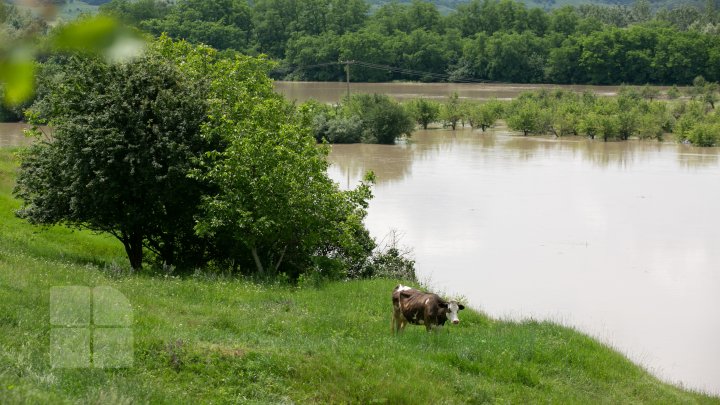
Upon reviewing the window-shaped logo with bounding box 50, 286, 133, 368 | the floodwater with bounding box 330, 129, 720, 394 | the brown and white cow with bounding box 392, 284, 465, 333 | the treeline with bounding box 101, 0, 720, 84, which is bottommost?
the floodwater with bounding box 330, 129, 720, 394

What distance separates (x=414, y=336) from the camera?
1273cm

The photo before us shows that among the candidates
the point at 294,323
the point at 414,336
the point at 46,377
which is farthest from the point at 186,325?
the point at 46,377

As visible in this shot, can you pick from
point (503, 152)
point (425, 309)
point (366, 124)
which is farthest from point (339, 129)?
point (425, 309)

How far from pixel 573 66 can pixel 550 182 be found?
68.8 m

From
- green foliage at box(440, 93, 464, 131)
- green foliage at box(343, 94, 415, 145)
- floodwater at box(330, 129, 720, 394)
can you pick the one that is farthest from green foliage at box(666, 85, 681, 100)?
green foliage at box(343, 94, 415, 145)

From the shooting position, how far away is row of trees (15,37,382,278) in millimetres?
18922

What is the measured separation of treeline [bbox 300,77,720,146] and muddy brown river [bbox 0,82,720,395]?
268 centimetres

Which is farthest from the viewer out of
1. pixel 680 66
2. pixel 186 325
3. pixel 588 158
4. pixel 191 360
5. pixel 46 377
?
pixel 680 66

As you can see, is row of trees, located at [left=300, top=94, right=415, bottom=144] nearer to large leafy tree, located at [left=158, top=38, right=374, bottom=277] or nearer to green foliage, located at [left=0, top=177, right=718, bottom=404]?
large leafy tree, located at [left=158, top=38, right=374, bottom=277]

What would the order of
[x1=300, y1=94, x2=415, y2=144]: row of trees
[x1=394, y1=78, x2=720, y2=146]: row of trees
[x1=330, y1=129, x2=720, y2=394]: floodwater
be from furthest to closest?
[x1=394, y1=78, x2=720, y2=146]: row of trees
[x1=300, y1=94, x2=415, y2=144]: row of trees
[x1=330, y1=129, x2=720, y2=394]: floodwater

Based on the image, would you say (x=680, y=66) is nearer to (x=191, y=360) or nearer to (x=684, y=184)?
(x=684, y=184)

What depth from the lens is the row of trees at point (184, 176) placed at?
18922 millimetres

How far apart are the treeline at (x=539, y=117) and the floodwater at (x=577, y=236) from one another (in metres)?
5.16

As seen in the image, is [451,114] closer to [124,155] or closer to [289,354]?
[124,155]
